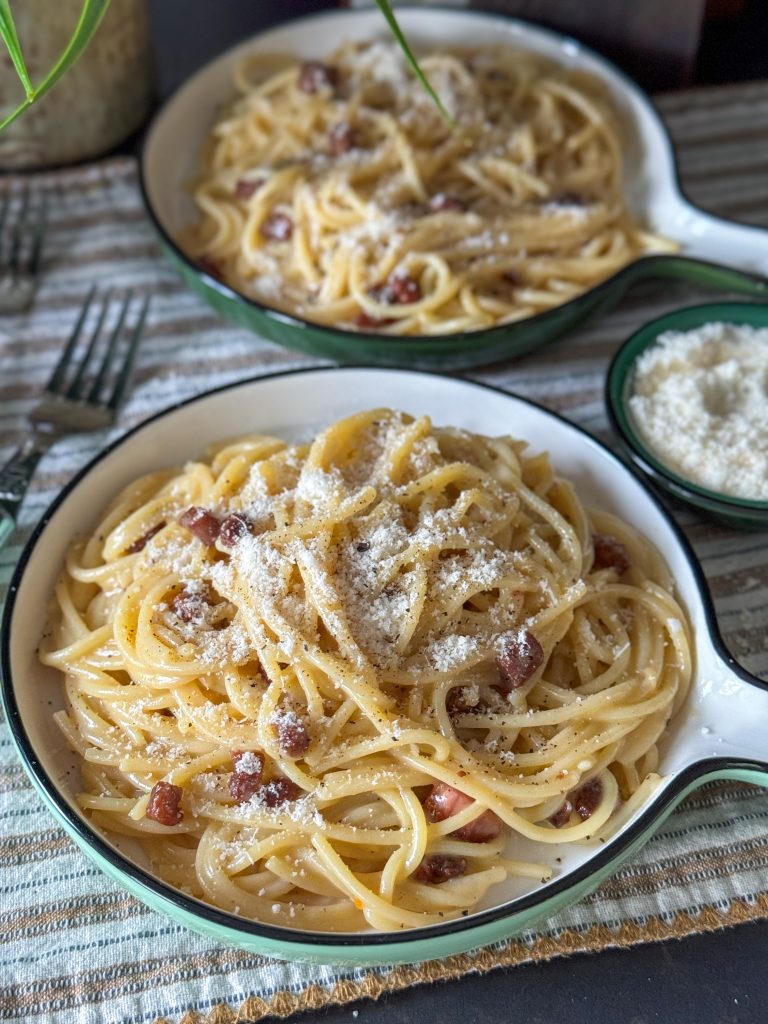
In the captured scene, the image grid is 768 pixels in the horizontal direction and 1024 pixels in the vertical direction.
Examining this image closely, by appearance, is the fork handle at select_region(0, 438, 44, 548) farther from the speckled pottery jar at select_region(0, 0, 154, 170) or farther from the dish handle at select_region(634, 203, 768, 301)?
the dish handle at select_region(634, 203, 768, 301)

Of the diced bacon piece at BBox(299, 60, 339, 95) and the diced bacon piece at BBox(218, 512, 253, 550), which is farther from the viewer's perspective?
the diced bacon piece at BBox(299, 60, 339, 95)

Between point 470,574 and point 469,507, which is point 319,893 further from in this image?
point 469,507

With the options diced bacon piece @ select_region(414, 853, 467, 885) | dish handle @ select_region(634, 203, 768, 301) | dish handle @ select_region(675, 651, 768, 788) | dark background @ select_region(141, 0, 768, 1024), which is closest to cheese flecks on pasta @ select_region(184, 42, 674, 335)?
dish handle @ select_region(634, 203, 768, 301)

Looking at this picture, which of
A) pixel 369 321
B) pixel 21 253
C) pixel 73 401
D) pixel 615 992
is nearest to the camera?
pixel 615 992

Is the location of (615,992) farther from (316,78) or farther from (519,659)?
(316,78)

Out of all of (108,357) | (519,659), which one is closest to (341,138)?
(108,357)

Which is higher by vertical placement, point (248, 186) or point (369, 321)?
point (248, 186)

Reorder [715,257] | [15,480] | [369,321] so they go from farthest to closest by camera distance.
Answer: [715,257], [369,321], [15,480]

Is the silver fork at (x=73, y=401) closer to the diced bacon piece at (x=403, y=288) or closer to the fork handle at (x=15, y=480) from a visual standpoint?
the fork handle at (x=15, y=480)
